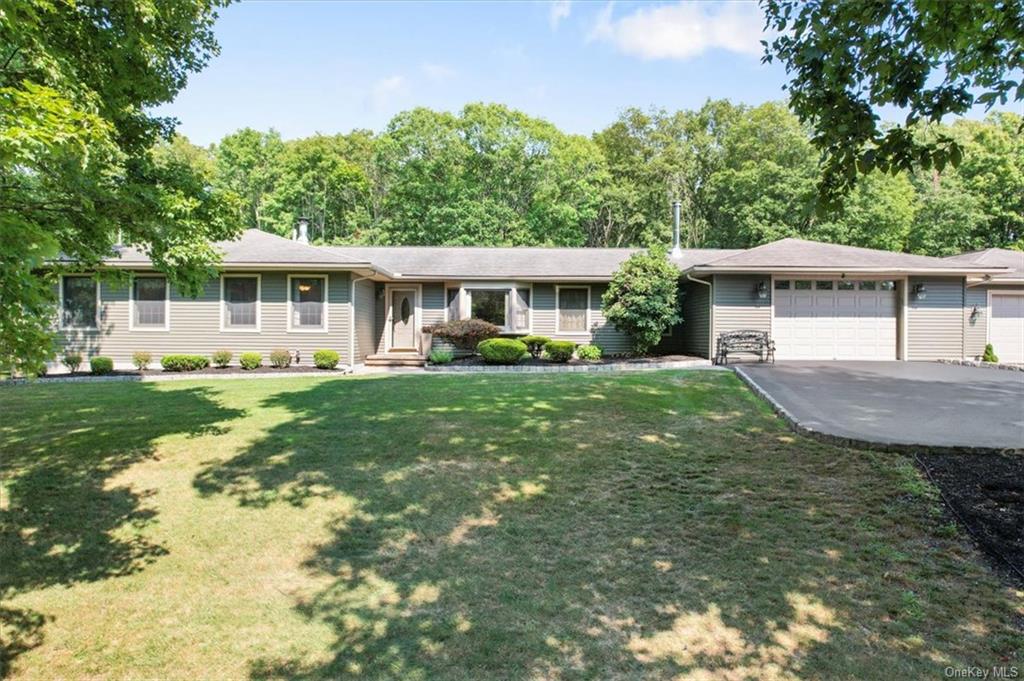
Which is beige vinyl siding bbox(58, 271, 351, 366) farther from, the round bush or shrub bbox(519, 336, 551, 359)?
shrub bbox(519, 336, 551, 359)

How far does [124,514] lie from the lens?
4.79 metres

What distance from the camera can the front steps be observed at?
50.8 ft

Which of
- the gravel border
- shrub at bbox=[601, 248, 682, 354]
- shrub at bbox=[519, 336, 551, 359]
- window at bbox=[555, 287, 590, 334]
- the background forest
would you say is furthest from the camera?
the background forest

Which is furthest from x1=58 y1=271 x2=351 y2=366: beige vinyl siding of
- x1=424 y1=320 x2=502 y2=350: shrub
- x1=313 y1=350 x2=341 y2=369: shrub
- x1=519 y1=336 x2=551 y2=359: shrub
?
x1=519 y1=336 x2=551 y2=359: shrub

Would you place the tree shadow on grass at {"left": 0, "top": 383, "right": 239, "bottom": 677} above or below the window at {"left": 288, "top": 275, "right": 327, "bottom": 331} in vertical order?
below

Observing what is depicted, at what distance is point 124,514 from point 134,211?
2.66 metres

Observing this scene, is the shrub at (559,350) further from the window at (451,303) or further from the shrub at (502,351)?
the window at (451,303)

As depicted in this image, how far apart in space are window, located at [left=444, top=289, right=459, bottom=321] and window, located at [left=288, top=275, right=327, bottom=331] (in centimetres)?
372

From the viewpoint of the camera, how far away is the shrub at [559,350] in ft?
49.4

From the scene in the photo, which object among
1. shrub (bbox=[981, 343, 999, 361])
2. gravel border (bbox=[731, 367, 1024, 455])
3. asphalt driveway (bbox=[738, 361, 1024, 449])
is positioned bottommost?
gravel border (bbox=[731, 367, 1024, 455])

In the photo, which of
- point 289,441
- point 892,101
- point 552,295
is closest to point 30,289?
point 289,441

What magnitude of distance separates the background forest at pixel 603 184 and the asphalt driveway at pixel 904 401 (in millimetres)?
18129

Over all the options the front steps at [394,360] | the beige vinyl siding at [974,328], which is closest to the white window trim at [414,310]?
the front steps at [394,360]

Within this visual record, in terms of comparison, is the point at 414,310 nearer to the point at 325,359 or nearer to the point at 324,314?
the point at 324,314
